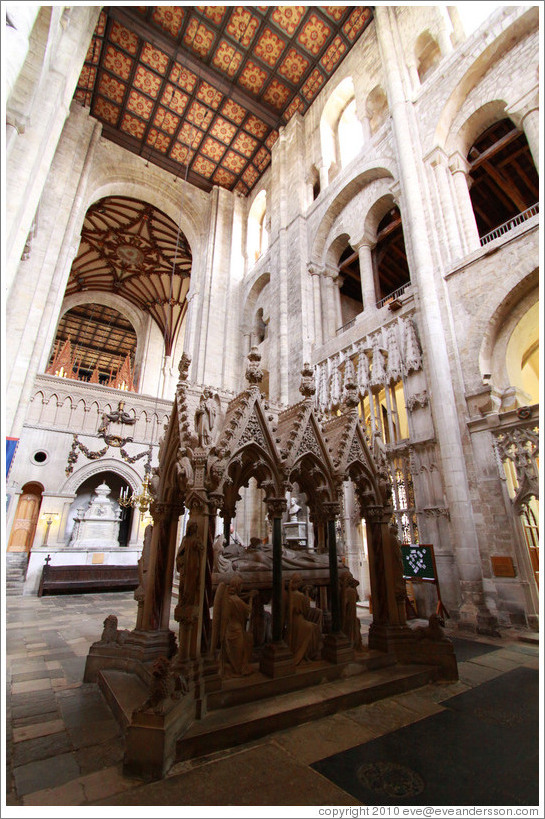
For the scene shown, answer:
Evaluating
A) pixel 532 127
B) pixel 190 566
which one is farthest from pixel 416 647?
pixel 532 127

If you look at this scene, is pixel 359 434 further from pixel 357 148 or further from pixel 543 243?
pixel 357 148

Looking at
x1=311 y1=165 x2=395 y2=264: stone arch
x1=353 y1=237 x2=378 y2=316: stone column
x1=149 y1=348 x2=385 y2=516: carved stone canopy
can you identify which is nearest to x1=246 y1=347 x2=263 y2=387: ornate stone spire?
x1=149 y1=348 x2=385 y2=516: carved stone canopy

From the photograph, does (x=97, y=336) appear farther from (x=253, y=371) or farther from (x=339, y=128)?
(x=253, y=371)

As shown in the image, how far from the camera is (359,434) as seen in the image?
5.01m

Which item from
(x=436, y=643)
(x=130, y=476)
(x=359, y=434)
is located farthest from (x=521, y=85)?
(x=130, y=476)

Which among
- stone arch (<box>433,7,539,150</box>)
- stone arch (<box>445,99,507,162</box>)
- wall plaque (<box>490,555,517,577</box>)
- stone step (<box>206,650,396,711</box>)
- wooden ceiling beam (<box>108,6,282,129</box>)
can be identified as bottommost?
stone step (<box>206,650,396,711</box>)

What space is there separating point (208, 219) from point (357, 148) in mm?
8293

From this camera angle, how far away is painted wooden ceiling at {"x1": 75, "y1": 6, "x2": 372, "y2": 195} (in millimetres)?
13469

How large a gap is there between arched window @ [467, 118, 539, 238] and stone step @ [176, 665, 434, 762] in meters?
11.8

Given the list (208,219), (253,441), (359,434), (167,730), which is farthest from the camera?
(208,219)

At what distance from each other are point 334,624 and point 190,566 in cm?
189

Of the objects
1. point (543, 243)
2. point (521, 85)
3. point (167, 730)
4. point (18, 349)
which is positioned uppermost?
point (521, 85)

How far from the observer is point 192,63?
14.4 meters

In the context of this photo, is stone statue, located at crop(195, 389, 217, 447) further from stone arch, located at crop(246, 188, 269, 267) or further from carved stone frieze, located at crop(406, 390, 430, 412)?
stone arch, located at crop(246, 188, 269, 267)
